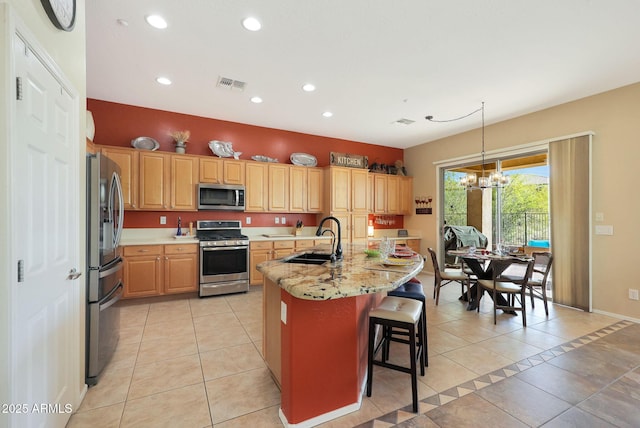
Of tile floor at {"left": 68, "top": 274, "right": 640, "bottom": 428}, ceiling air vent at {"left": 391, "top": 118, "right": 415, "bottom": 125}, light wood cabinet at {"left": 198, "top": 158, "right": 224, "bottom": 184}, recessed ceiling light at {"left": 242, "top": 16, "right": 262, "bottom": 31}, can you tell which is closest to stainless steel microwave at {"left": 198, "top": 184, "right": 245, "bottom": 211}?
light wood cabinet at {"left": 198, "top": 158, "right": 224, "bottom": 184}

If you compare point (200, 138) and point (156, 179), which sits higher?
point (200, 138)

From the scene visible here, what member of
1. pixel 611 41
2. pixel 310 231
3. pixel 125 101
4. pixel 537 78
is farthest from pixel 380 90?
pixel 125 101

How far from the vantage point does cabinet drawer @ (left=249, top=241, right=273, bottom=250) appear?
4882 millimetres

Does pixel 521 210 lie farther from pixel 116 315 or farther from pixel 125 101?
pixel 125 101

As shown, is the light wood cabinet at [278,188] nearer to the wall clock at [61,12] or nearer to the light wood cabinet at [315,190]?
the light wood cabinet at [315,190]

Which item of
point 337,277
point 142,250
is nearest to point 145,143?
point 142,250

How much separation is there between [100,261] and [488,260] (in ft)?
14.0

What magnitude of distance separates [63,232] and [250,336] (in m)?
1.98

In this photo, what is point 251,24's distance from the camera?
2.56 metres

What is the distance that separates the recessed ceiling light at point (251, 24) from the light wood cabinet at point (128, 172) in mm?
2780

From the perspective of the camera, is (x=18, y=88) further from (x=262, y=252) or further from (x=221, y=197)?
(x=262, y=252)

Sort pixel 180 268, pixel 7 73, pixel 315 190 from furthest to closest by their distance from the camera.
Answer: pixel 315 190 → pixel 180 268 → pixel 7 73

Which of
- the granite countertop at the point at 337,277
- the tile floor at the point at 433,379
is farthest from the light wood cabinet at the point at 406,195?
the granite countertop at the point at 337,277

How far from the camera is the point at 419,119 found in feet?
16.4
